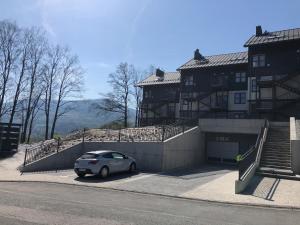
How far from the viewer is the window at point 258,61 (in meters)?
35.2

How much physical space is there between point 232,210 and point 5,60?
36.7m

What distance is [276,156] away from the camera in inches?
851

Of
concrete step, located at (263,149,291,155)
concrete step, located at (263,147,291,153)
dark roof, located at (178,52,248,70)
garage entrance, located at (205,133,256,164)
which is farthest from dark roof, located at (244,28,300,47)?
concrete step, located at (263,149,291,155)

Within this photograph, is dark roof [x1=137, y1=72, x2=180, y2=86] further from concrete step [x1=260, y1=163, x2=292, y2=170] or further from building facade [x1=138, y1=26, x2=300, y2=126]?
concrete step [x1=260, y1=163, x2=292, y2=170]

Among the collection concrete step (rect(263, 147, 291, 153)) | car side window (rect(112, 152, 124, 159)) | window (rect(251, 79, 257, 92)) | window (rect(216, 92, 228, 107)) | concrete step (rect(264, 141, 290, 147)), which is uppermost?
window (rect(251, 79, 257, 92))

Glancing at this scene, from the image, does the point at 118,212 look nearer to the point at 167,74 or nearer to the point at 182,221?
the point at 182,221

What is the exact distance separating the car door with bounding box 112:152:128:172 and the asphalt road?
17.5ft

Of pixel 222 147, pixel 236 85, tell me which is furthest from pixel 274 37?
pixel 222 147

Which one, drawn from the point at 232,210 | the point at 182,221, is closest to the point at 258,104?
the point at 232,210

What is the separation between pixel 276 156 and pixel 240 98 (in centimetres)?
1847

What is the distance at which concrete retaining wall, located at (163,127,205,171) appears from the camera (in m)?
23.3

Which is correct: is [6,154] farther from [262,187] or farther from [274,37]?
[274,37]

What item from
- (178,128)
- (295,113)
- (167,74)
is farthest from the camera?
(167,74)

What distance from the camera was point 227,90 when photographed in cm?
4025
